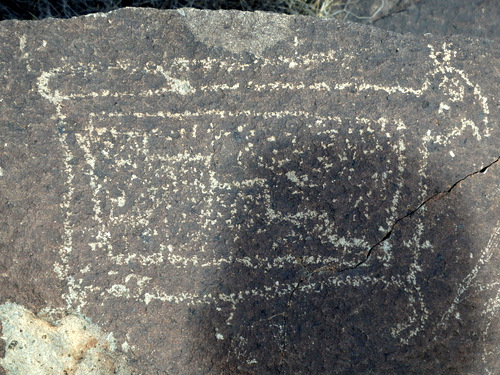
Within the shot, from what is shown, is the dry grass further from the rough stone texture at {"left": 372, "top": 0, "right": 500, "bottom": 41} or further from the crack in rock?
the crack in rock

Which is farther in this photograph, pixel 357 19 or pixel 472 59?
pixel 357 19

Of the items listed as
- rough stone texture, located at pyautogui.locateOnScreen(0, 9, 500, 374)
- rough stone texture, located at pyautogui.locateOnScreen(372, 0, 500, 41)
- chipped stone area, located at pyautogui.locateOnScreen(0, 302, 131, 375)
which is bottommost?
chipped stone area, located at pyautogui.locateOnScreen(0, 302, 131, 375)

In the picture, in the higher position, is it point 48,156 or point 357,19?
point 357,19

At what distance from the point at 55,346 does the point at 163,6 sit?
1236mm

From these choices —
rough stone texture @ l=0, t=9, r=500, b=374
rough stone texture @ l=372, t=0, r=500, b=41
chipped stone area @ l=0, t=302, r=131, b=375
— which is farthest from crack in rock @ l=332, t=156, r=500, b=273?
rough stone texture @ l=372, t=0, r=500, b=41

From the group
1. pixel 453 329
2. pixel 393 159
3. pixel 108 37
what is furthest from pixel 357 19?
pixel 453 329

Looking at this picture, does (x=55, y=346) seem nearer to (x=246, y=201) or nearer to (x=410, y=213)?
(x=246, y=201)

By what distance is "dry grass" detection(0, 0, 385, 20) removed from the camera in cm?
195

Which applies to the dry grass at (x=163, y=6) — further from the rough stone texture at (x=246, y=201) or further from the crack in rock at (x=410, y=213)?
the crack in rock at (x=410, y=213)

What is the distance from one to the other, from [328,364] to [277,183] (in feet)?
1.52

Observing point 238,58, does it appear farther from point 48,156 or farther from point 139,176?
point 48,156

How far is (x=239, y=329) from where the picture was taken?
135cm

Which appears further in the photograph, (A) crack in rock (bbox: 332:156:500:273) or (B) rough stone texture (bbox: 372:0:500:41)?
(B) rough stone texture (bbox: 372:0:500:41)

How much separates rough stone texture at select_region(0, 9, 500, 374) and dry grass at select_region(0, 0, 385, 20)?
595 millimetres
